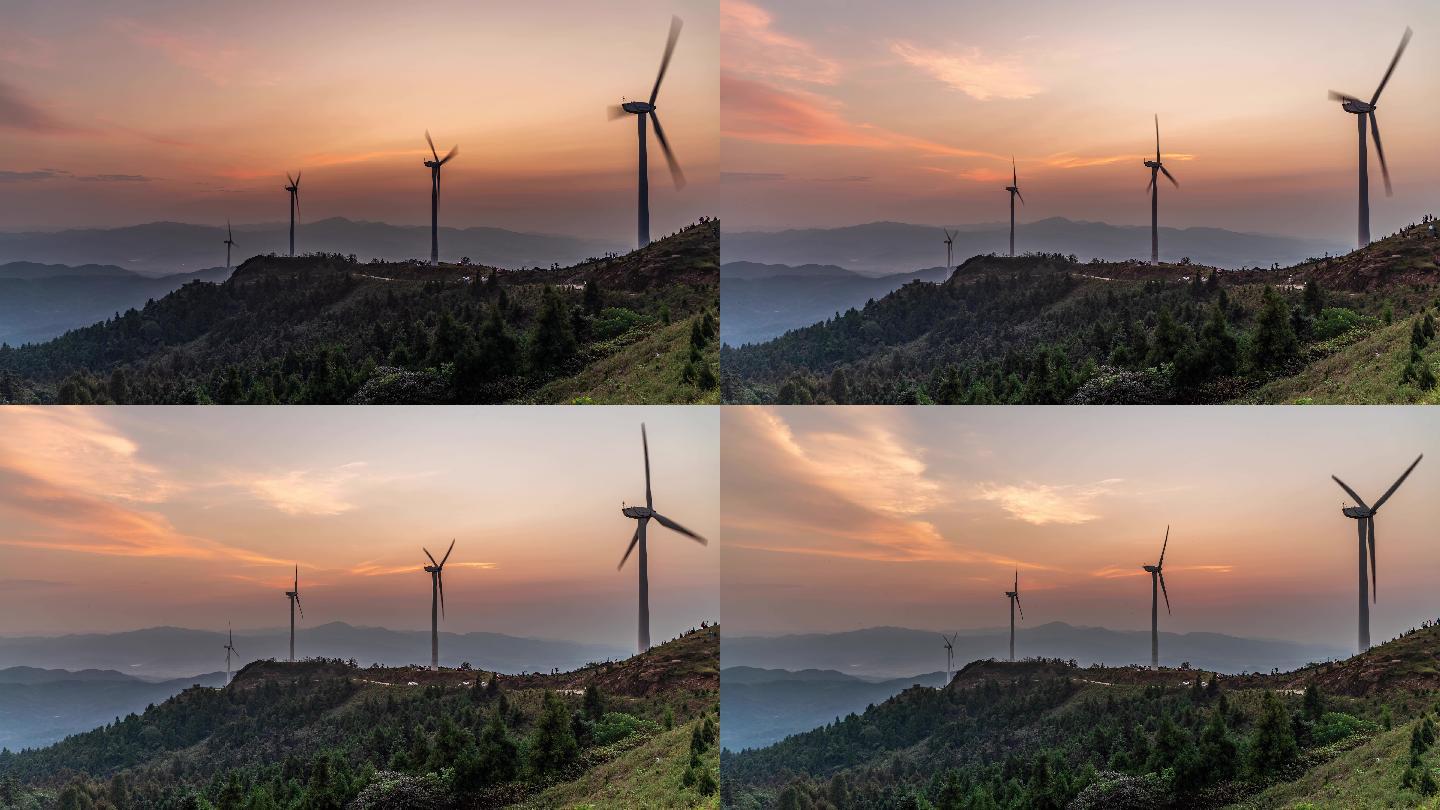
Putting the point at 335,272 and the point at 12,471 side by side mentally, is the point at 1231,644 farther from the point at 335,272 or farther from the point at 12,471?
the point at 12,471

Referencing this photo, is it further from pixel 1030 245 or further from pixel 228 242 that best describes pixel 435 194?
pixel 1030 245

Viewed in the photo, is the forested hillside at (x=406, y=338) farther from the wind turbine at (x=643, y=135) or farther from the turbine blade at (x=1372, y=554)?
the turbine blade at (x=1372, y=554)

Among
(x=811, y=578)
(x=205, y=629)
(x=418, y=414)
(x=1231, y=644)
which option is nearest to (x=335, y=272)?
(x=418, y=414)

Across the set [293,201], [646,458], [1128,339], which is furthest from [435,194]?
[1128,339]

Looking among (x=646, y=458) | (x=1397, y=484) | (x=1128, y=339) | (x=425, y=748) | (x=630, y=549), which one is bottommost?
(x=425, y=748)

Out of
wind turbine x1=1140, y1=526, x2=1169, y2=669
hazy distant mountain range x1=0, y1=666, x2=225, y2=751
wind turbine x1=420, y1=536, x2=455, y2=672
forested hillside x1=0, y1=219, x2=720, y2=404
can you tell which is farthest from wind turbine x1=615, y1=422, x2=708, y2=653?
wind turbine x1=1140, y1=526, x2=1169, y2=669
